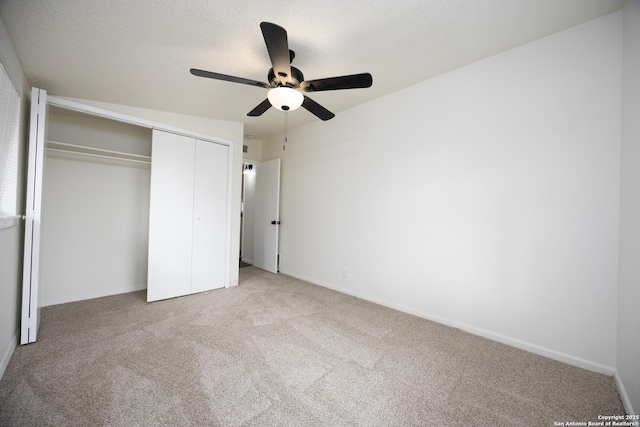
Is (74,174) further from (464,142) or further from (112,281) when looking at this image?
(464,142)

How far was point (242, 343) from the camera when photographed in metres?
2.13

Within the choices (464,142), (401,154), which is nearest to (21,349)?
(401,154)

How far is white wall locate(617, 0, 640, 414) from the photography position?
1448 millimetres

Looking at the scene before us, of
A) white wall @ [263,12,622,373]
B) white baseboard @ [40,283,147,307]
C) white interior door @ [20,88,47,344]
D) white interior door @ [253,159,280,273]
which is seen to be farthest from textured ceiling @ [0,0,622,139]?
white baseboard @ [40,283,147,307]

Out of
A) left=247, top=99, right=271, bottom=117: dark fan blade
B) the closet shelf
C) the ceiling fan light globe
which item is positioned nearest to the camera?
the ceiling fan light globe

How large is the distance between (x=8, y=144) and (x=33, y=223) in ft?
2.24

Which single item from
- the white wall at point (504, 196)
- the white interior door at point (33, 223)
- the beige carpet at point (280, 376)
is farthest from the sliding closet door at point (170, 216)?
the white wall at point (504, 196)

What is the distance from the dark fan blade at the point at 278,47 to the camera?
1.36 meters

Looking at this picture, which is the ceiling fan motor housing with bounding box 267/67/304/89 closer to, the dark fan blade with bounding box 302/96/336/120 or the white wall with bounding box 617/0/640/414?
the dark fan blade with bounding box 302/96/336/120

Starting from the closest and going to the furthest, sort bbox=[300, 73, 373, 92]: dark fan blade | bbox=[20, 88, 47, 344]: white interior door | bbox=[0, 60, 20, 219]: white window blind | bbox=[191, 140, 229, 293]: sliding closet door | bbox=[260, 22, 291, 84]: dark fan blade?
bbox=[260, 22, 291, 84]: dark fan blade < bbox=[0, 60, 20, 219]: white window blind < bbox=[300, 73, 373, 92]: dark fan blade < bbox=[20, 88, 47, 344]: white interior door < bbox=[191, 140, 229, 293]: sliding closet door

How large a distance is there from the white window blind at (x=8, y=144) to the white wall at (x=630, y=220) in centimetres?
394

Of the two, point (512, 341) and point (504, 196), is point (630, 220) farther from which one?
point (512, 341)

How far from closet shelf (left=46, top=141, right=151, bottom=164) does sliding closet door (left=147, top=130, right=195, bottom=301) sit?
390mm

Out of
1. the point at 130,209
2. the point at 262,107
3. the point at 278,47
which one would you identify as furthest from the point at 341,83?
the point at 130,209
